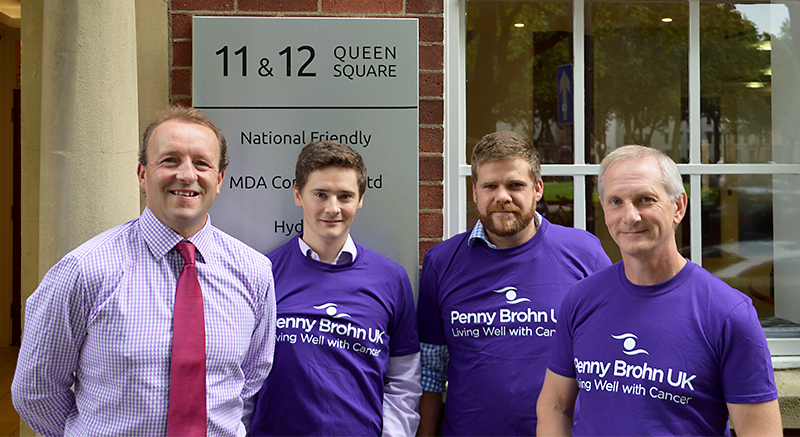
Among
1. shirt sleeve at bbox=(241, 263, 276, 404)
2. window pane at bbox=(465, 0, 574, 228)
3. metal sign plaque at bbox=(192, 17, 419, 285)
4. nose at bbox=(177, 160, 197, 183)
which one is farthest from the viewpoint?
window pane at bbox=(465, 0, 574, 228)

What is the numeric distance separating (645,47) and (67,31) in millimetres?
2830

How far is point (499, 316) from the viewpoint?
1968 millimetres

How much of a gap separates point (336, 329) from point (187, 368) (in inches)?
20.9

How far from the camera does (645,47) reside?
3168mm

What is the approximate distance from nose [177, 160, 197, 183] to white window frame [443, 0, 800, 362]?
1.21 m

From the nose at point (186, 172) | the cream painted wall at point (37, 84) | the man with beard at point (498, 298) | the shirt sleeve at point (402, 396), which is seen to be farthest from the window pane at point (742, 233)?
the cream painted wall at point (37, 84)

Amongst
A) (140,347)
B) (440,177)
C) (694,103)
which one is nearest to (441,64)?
(440,177)

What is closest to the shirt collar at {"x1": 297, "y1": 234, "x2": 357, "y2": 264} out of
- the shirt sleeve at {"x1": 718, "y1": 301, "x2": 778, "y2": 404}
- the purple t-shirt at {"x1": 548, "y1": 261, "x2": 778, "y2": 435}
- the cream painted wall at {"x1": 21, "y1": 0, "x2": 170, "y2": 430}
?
the purple t-shirt at {"x1": 548, "y1": 261, "x2": 778, "y2": 435}

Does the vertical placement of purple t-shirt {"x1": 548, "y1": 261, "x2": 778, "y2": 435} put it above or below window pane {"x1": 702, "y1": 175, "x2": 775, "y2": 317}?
below

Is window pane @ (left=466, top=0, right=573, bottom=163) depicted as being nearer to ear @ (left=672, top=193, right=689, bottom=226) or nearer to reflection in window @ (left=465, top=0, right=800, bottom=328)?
reflection in window @ (left=465, top=0, right=800, bottom=328)

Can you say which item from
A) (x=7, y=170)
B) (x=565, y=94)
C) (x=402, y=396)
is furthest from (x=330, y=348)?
(x=7, y=170)

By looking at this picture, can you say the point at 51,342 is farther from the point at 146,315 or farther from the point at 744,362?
the point at 744,362

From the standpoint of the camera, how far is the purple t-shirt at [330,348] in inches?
74.0

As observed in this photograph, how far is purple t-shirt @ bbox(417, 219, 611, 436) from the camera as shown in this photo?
75.4 inches
